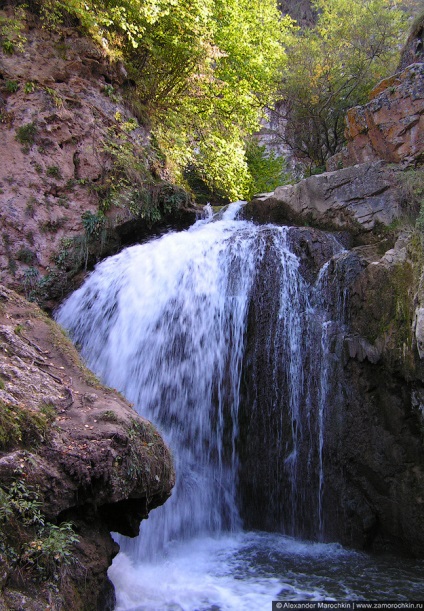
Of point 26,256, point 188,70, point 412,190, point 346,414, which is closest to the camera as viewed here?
point 346,414

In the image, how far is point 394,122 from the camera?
9.37 metres

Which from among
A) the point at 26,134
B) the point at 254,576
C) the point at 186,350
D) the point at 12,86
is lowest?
the point at 254,576

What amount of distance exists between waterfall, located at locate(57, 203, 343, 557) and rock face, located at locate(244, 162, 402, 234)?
0.91 meters

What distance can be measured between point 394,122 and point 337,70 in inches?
321

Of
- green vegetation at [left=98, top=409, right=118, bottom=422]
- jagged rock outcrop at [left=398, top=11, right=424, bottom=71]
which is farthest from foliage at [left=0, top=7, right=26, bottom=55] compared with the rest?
green vegetation at [left=98, top=409, right=118, bottom=422]

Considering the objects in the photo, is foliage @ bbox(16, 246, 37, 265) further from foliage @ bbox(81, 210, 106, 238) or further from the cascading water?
the cascading water

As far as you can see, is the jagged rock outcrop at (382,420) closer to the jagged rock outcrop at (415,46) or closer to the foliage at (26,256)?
the foliage at (26,256)

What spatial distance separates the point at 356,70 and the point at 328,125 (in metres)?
1.95

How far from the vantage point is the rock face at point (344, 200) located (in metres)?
8.29

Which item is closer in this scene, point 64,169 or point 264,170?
point 64,169

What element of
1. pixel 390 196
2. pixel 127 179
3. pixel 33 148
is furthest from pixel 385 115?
pixel 33 148

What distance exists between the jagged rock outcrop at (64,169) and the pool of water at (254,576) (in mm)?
5406

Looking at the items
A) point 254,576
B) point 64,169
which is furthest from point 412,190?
point 64,169

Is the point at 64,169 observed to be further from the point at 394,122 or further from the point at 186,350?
the point at 394,122
